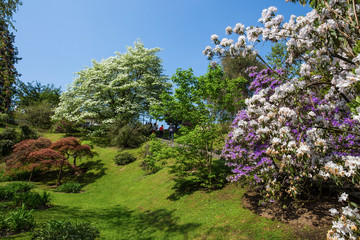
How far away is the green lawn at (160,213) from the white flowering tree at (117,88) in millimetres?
12524

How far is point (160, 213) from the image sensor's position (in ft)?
26.8

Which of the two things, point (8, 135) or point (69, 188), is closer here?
point (69, 188)

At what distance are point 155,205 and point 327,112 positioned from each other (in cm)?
810

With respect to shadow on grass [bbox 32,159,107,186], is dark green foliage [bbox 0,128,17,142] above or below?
above

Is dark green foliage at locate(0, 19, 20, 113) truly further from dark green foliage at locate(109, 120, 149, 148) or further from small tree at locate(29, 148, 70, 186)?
dark green foliage at locate(109, 120, 149, 148)

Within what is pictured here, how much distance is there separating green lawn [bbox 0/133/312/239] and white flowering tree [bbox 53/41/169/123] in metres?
12.5

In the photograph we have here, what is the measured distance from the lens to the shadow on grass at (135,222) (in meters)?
6.51

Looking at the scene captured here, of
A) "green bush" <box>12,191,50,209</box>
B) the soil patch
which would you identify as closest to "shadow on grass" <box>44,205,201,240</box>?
"green bush" <box>12,191,50,209</box>

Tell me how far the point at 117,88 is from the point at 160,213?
62.1 feet

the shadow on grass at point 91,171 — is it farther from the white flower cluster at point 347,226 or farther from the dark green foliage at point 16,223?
the white flower cluster at point 347,226

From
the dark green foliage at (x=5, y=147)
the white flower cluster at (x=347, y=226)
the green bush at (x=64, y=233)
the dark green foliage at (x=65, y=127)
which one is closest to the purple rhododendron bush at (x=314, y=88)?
the white flower cluster at (x=347, y=226)

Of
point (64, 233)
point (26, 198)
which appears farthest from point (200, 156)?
point (26, 198)

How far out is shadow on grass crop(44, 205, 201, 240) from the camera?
6512 mm

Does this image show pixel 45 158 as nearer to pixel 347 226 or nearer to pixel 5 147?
pixel 5 147
